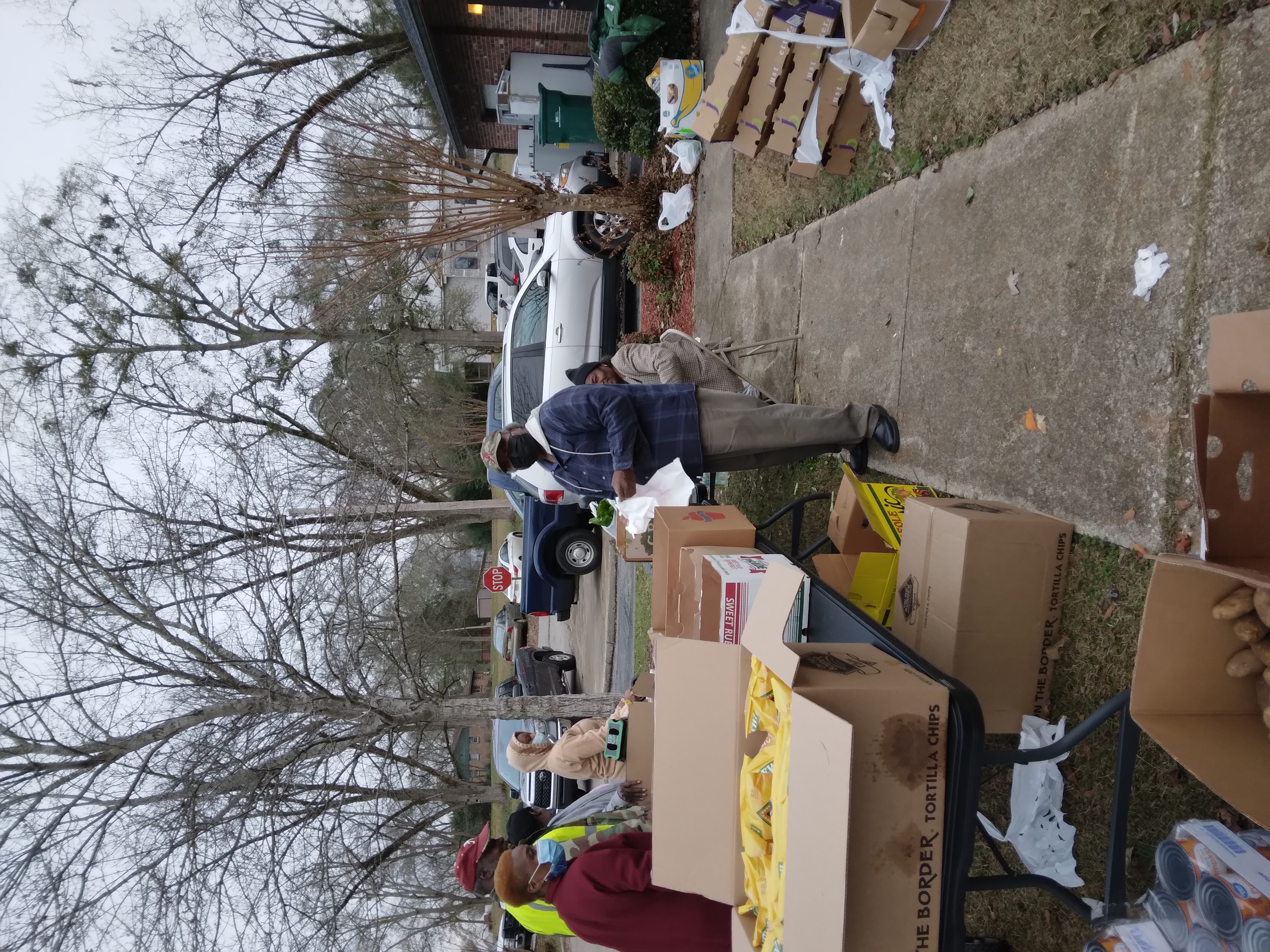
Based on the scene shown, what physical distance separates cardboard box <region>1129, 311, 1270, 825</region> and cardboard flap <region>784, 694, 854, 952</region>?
2.83ft

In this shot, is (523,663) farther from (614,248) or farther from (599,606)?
(614,248)

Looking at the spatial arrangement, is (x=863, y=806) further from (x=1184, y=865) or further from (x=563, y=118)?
(x=563, y=118)

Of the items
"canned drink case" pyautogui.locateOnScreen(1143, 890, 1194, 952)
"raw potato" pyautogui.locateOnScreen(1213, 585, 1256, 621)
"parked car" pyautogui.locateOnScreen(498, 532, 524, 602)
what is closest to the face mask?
"canned drink case" pyautogui.locateOnScreen(1143, 890, 1194, 952)

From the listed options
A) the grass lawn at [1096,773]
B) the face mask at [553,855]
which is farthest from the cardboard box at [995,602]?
the face mask at [553,855]

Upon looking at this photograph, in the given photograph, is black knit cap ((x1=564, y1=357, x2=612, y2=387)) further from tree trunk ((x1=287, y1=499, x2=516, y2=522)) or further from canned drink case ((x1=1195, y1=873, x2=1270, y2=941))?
canned drink case ((x1=1195, y1=873, x2=1270, y2=941))

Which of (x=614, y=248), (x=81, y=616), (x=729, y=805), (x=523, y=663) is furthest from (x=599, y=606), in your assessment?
(x=729, y=805)

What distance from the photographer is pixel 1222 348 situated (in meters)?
1.92

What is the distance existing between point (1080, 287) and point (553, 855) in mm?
3825

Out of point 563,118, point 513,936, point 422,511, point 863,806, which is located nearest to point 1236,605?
point 863,806

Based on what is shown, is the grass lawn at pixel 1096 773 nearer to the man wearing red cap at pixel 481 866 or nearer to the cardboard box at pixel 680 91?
the man wearing red cap at pixel 481 866

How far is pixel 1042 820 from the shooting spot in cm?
272

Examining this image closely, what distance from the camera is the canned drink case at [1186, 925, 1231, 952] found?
72.2 inches

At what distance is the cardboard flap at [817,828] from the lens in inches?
71.1

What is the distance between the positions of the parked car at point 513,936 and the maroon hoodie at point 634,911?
2792 mm
